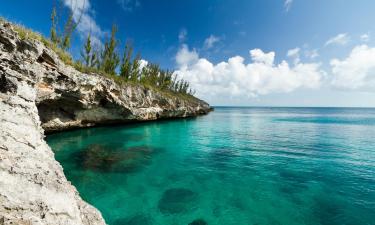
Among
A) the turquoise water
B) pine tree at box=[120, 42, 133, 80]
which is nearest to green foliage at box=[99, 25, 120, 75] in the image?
pine tree at box=[120, 42, 133, 80]

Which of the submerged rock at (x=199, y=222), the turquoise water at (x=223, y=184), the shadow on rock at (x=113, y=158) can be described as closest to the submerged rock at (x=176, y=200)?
the turquoise water at (x=223, y=184)

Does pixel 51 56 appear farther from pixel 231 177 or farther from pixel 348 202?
pixel 348 202

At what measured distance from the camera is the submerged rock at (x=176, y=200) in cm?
841

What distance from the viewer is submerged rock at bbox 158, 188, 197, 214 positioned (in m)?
8.41

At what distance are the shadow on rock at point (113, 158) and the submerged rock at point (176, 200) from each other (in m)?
4.19

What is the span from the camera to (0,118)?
603 centimetres

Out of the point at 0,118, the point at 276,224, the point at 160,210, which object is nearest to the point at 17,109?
the point at 0,118

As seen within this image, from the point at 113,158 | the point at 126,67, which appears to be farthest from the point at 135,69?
the point at 113,158

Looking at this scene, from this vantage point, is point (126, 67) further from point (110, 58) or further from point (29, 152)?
point (29, 152)

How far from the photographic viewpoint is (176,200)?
9.23 metres

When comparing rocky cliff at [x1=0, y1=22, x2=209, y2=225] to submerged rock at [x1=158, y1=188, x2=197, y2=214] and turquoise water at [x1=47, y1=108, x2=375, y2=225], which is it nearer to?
turquoise water at [x1=47, y1=108, x2=375, y2=225]

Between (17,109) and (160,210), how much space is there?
23.5 feet

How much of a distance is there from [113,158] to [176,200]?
842 cm

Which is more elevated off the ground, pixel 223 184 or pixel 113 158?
pixel 113 158
